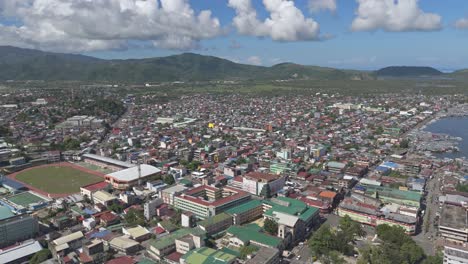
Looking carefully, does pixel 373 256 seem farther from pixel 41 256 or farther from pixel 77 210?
pixel 77 210

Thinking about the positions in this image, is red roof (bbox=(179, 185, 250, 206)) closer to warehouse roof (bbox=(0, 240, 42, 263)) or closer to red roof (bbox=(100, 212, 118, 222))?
red roof (bbox=(100, 212, 118, 222))

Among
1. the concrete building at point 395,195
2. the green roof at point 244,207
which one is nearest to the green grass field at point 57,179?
the green roof at point 244,207

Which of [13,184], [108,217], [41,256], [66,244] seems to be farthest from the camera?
[13,184]

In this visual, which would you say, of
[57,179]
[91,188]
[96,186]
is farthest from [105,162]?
[91,188]

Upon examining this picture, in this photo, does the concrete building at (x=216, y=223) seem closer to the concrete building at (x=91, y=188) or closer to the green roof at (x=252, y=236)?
the green roof at (x=252, y=236)

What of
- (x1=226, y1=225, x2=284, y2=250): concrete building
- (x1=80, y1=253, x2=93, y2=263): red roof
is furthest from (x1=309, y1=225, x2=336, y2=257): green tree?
(x1=80, y1=253, x2=93, y2=263): red roof

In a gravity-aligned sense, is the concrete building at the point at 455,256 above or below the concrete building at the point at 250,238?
above

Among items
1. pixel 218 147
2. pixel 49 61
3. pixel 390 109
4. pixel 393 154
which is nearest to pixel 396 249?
pixel 393 154
